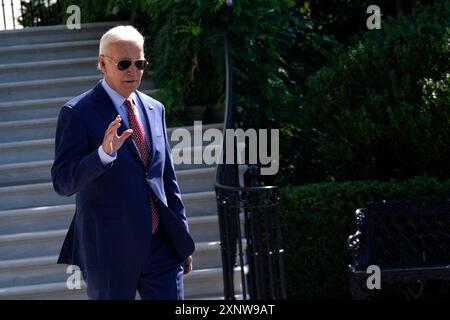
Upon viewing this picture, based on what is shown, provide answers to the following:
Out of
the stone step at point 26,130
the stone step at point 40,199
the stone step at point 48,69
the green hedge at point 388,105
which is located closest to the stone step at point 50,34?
the stone step at point 48,69

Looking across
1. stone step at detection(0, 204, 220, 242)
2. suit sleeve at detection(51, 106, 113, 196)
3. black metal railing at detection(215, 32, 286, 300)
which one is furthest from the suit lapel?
stone step at detection(0, 204, 220, 242)

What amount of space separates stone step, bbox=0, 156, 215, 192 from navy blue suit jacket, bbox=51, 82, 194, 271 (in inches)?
135

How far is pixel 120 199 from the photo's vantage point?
493 centimetres

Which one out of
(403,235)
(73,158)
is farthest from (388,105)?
(73,158)

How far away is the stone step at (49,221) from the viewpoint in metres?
8.03

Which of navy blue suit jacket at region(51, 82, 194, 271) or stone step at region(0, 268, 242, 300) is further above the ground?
navy blue suit jacket at region(51, 82, 194, 271)

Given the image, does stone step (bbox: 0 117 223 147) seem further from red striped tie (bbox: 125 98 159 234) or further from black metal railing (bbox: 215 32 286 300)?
red striped tie (bbox: 125 98 159 234)

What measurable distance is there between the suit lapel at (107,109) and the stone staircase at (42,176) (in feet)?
8.96

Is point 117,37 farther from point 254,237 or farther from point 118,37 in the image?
point 254,237

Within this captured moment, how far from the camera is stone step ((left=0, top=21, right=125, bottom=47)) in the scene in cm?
1056

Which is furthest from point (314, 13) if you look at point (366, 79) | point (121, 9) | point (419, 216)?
point (419, 216)

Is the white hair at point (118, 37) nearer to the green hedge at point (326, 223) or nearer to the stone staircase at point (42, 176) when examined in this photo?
the stone staircase at point (42, 176)

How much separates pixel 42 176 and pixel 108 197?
12.6 feet
